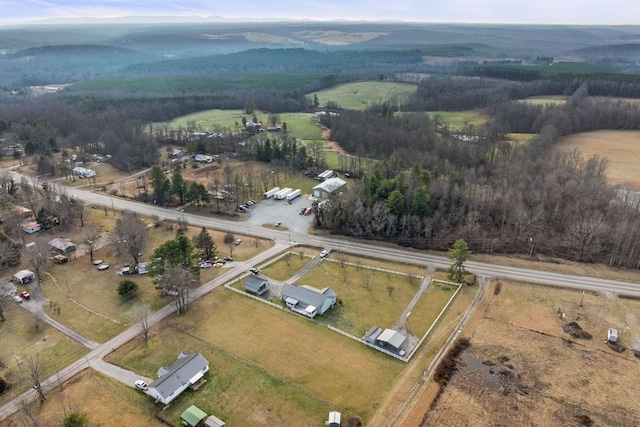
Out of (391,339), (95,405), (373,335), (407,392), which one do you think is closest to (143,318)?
(95,405)

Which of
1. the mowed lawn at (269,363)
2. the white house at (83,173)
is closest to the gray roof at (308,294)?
the mowed lawn at (269,363)

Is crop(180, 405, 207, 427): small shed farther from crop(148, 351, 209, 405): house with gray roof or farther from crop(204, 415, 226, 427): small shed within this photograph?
crop(148, 351, 209, 405): house with gray roof

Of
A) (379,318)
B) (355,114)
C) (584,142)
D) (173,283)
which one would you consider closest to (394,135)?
(355,114)

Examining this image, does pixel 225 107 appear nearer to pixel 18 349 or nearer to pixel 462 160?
pixel 462 160

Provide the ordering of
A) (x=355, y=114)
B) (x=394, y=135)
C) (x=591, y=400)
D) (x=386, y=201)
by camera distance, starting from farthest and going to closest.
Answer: (x=355, y=114) < (x=394, y=135) < (x=386, y=201) < (x=591, y=400)

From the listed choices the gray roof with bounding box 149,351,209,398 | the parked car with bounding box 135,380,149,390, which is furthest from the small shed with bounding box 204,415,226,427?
the parked car with bounding box 135,380,149,390

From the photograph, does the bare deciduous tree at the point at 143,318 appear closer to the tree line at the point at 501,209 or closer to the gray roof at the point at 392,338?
the gray roof at the point at 392,338
